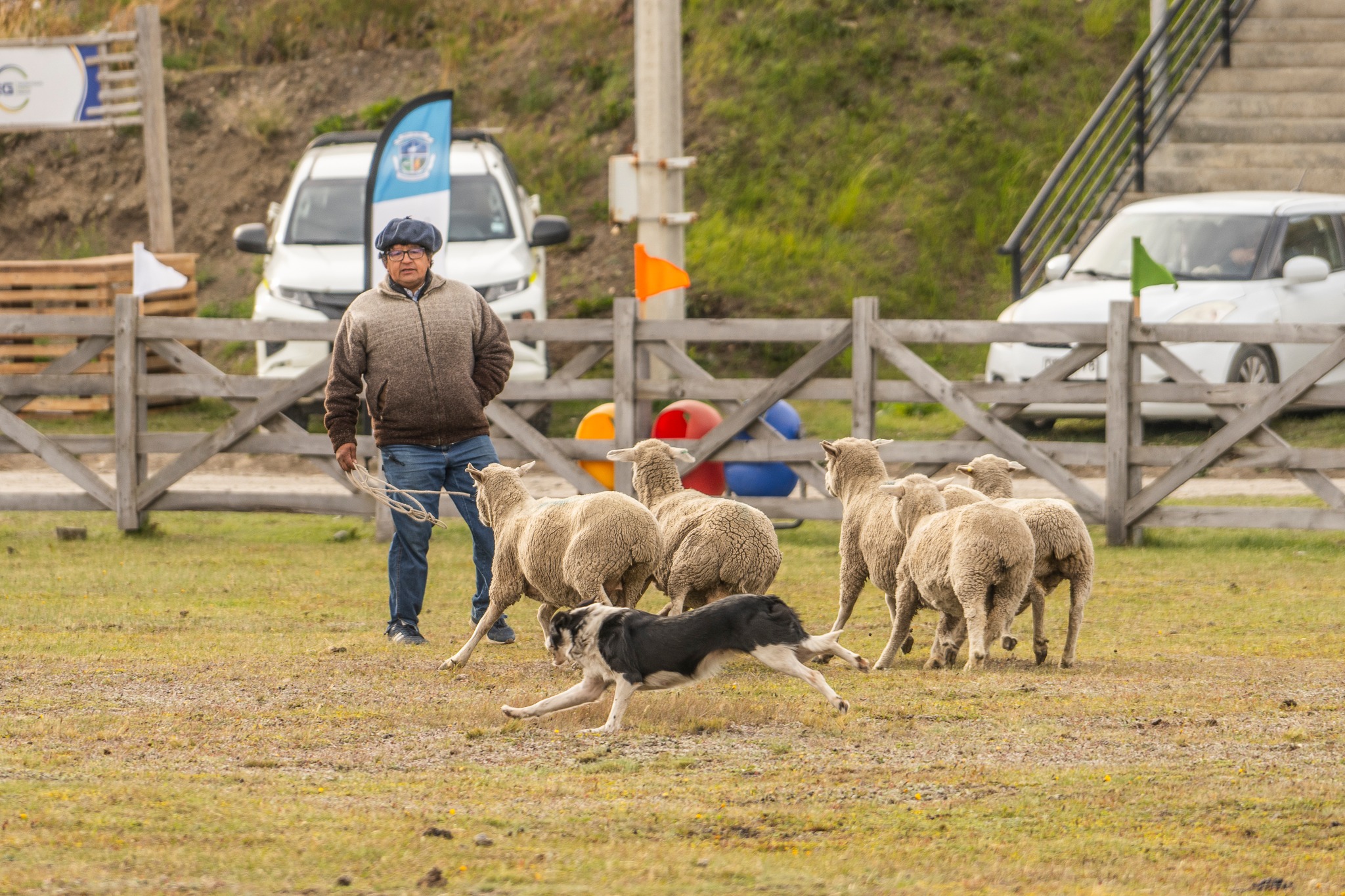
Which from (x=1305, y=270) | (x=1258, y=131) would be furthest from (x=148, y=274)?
(x=1258, y=131)

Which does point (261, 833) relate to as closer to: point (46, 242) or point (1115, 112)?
point (1115, 112)

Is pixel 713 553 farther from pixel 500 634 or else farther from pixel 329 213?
pixel 329 213

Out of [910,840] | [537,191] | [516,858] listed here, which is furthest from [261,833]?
[537,191]

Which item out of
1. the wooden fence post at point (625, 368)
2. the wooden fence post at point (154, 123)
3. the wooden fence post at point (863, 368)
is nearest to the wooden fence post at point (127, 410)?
the wooden fence post at point (625, 368)

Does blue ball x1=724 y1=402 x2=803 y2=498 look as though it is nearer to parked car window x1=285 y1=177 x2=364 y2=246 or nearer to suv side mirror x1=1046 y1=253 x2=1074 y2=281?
suv side mirror x1=1046 y1=253 x2=1074 y2=281

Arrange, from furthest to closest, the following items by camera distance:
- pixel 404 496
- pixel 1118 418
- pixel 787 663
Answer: pixel 1118 418 → pixel 404 496 → pixel 787 663

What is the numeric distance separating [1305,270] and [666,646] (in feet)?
36.0

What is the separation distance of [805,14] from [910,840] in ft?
65.4

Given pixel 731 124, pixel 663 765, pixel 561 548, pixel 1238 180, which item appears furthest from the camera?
pixel 731 124

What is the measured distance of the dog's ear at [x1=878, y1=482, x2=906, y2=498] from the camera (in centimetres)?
788

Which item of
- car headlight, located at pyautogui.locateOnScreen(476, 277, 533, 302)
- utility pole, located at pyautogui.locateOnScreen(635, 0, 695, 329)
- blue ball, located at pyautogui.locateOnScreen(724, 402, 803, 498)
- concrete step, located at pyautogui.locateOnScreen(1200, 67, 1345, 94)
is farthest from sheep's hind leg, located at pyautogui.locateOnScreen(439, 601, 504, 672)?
concrete step, located at pyautogui.locateOnScreen(1200, 67, 1345, 94)

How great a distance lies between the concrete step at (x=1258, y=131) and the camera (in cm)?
2041

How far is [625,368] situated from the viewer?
12.6 meters

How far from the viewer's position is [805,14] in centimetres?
2350
